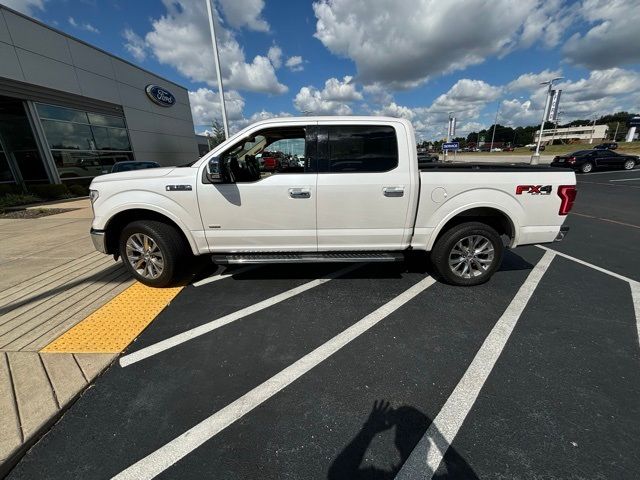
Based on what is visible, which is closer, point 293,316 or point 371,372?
point 371,372

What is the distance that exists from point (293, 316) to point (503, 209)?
2.80 m

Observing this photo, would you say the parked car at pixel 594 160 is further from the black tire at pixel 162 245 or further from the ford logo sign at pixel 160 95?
the ford logo sign at pixel 160 95

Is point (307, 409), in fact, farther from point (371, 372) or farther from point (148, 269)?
point (148, 269)

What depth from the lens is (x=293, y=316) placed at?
3.28 metres

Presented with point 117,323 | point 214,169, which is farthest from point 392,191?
point 117,323

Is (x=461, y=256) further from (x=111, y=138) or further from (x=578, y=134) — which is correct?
(x=578, y=134)

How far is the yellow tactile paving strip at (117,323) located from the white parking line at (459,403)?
267 centimetres

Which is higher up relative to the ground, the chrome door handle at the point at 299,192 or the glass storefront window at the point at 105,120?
the glass storefront window at the point at 105,120

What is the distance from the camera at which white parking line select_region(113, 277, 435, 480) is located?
1.75m

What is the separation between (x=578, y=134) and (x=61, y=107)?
137517mm

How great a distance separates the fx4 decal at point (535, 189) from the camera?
3.53m

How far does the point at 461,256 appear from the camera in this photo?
3.80 m

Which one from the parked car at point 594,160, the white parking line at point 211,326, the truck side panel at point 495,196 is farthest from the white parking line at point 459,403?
the parked car at point 594,160

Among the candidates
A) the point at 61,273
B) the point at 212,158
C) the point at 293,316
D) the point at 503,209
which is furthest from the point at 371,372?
the point at 61,273
